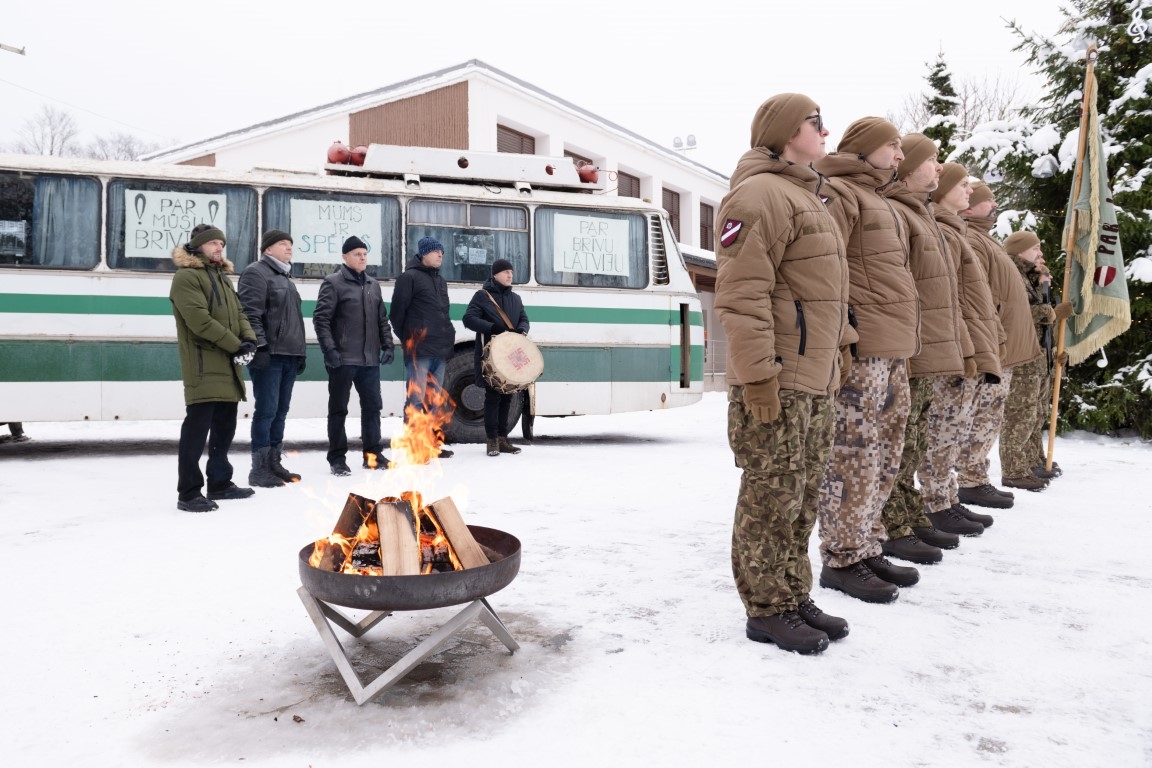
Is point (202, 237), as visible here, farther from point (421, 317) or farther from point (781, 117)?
point (781, 117)

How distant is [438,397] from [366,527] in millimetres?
5579

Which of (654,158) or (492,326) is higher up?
(654,158)

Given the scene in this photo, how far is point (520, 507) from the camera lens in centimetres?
573

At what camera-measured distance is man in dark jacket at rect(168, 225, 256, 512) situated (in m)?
5.52

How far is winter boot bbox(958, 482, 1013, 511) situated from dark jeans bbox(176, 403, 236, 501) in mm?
5500

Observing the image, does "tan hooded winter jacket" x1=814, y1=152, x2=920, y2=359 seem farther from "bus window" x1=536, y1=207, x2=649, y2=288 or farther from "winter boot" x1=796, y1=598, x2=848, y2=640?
"bus window" x1=536, y1=207, x2=649, y2=288

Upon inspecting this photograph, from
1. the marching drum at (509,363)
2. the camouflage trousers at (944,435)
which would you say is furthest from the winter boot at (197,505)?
the camouflage trousers at (944,435)

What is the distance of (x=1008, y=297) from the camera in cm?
598

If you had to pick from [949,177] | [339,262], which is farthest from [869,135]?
[339,262]

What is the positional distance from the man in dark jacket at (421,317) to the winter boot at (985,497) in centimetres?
484

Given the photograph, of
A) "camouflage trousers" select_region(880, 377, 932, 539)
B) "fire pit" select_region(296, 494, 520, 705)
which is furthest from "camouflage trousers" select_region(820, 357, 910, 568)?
"fire pit" select_region(296, 494, 520, 705)

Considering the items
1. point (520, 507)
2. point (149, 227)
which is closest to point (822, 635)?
point (520, 507)

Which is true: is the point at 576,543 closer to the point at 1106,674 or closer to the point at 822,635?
the point at 822,635

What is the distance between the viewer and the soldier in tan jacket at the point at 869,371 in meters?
3.67
